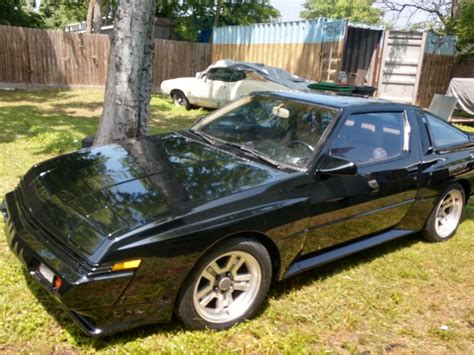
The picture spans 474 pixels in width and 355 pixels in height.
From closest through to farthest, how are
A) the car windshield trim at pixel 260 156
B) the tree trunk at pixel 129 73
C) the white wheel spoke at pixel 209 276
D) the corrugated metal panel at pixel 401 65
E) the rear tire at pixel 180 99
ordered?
the white wheel spoke at pixel 209 276 < the car windshield trim at pixel 260 156 < the tree trunk at pixel 129 73 < the rear tire at pixel 180 99 < the corrugated metal panel at pixel 401 65

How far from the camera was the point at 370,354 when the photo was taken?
2.89m

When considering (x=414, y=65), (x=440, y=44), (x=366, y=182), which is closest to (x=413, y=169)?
(x=366, y=182)

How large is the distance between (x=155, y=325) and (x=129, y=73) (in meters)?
3.62

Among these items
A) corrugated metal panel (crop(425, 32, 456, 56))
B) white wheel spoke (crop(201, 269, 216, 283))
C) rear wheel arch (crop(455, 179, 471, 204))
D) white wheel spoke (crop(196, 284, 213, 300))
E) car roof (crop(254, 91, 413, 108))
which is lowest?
white wheel spoke (crop(196, 284, 213, 300))

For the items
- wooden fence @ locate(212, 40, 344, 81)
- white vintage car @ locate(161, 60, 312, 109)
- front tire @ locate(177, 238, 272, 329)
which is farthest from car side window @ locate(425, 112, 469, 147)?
wooden fence @ locate(212, 40, 344, 81)

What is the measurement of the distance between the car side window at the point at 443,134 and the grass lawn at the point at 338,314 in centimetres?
106

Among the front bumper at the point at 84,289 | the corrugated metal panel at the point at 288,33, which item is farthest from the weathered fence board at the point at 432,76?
the front bumper at the point at 84,289

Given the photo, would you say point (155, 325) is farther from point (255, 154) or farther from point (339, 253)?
point (339, 253)

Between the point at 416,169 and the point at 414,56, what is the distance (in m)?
11.1

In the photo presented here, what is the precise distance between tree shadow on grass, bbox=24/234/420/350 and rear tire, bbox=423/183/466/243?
0.45 meters

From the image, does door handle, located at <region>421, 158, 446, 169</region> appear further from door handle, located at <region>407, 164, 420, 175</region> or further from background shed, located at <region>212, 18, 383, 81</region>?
background shed, located at <region>212, 18, 383, 81</region>

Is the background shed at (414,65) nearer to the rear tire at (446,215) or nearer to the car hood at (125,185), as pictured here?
the rear tire at (446,215)

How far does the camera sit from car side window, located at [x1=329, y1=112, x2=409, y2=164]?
359 cm

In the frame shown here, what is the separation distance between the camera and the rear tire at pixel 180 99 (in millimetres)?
12930
